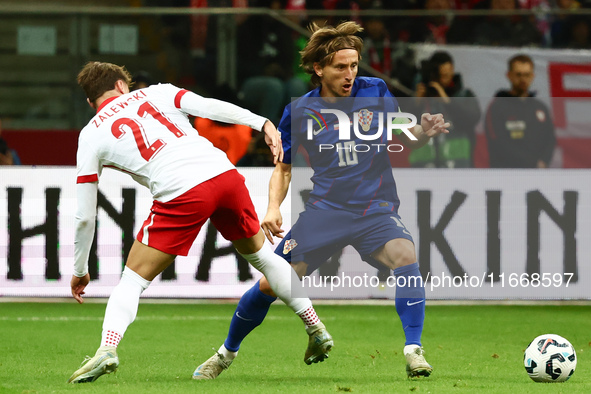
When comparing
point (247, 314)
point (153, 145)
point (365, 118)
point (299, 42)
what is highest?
point (299, 42)

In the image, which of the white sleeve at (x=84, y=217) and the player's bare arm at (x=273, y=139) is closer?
the player's bare arm at (x=273, y=139)

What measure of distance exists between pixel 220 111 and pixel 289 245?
963 mm

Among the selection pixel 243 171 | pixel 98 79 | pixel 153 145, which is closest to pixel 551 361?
pixel 153 145

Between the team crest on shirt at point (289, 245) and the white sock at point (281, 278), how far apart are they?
0.22 metres

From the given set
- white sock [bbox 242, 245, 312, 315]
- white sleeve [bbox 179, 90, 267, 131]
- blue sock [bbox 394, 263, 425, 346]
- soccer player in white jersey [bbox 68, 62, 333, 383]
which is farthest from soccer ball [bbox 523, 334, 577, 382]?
white sleeve [bbox 179, 90, 267, 131]

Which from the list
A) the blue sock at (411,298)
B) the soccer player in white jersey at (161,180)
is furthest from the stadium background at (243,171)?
the soccer player in white jersey at (161,180)

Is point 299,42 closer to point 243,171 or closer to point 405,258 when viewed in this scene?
point 243,171

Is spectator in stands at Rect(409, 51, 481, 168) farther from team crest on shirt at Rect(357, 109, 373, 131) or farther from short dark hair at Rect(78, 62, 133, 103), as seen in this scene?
short dark hair at Rect(78, 62, 133, 103)

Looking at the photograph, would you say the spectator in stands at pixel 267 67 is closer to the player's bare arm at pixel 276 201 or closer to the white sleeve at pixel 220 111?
the player's bare arm at pixel 276 201

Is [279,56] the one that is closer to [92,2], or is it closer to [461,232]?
[461,232]

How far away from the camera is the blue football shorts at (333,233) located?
18.3 feet

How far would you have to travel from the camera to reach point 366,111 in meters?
5.82

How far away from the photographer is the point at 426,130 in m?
5.60

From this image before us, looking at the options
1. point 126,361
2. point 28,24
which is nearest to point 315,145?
point 126,361
